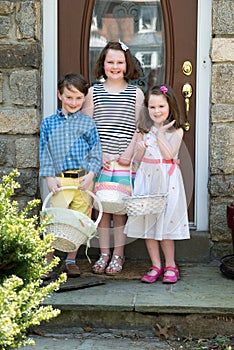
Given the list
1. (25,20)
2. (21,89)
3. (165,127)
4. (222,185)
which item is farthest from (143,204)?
(25,20)

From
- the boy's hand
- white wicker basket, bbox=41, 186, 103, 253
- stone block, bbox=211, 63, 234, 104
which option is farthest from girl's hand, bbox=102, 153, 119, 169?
stone block, bbox=211, 63, 234, 104

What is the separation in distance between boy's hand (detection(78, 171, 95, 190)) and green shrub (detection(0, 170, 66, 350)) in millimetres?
1173

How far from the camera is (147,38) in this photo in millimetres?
4957

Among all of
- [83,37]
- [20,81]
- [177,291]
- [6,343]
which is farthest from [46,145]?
[6,343]

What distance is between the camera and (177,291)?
4.27 metres

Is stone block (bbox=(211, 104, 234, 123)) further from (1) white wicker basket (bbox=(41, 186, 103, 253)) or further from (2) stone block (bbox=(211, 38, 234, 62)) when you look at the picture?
(1) white wicker basket (bbox=(41, 186, 103, 253))

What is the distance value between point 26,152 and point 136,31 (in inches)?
47.1

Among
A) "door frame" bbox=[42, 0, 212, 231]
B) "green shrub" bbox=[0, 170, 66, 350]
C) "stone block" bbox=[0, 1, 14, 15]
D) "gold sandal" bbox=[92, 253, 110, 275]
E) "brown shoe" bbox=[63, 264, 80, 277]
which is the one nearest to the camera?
A: "green shrub" bbox=[0, 170, 66, 350]

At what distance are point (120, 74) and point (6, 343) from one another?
2.35 m

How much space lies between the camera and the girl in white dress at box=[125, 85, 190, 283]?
4371 millimetres

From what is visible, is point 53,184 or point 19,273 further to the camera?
point 53,184

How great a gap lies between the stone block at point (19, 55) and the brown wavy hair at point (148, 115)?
0.87 meters

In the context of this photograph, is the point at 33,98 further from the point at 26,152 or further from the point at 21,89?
the point at 26,152

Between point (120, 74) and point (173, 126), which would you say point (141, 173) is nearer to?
point (173, 126)
